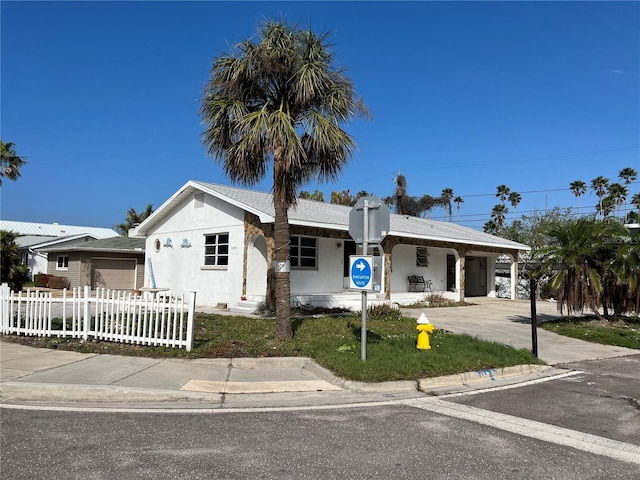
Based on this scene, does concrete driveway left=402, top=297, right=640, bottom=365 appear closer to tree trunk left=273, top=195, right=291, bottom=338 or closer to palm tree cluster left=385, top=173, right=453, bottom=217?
tree trunk left=273, top=195, right=291, bottom=338

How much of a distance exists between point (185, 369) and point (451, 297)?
58.8ft

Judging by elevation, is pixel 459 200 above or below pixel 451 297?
above

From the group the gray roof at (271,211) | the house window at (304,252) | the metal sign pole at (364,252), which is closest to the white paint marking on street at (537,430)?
the metal sign pole at (364,252)

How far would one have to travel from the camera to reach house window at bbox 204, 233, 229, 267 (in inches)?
753

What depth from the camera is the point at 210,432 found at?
211 inches

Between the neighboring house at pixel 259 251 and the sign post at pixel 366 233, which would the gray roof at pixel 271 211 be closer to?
the neighboring house at pixel 259 251

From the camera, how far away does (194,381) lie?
7.61 meters

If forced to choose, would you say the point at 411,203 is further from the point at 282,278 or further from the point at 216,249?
the point at 282,278

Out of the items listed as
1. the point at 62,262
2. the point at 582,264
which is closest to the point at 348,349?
the point at 582,264

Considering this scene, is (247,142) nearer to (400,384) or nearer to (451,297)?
(400,384)

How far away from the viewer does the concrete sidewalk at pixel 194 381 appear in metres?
6.77

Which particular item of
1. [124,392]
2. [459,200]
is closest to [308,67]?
[124,392]

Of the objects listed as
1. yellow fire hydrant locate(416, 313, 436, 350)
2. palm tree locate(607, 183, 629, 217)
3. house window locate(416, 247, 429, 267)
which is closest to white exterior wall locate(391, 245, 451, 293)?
house window locate(416, 247, 429, 267)

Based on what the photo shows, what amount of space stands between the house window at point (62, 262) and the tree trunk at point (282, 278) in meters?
23.6
